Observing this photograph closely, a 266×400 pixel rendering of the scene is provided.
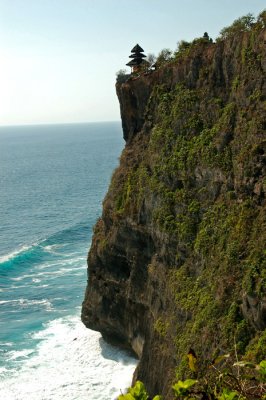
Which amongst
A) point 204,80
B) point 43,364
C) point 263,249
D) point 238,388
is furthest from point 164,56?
point 238,388

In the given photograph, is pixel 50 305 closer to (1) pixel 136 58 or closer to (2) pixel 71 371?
(2) pixel 71 371

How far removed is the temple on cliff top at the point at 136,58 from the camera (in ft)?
150

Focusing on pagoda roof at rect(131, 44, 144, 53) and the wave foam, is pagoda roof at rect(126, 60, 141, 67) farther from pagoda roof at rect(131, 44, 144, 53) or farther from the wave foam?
the wave foam

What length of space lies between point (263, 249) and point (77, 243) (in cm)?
5428

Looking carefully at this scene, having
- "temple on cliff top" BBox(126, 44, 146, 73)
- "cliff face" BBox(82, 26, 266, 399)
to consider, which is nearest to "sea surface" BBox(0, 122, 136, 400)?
"cliff face" BBox(82, 26, 266, 399)

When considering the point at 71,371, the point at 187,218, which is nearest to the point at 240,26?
the point at 187,218

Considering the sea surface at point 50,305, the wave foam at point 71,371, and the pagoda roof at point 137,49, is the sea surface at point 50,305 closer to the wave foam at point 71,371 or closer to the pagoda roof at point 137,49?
the wave foam at point 71,371

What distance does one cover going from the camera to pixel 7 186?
13262 centimetres

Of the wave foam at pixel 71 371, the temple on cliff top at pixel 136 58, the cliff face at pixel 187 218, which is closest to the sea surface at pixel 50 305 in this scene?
the wave foam at pixel 71 371

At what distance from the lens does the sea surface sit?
41.4 meters

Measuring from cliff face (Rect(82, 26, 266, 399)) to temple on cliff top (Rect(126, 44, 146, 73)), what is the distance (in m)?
3.03

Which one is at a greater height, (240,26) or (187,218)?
(240,26)

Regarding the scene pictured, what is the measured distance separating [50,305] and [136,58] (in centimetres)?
2918

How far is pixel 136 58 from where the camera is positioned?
46281mm
